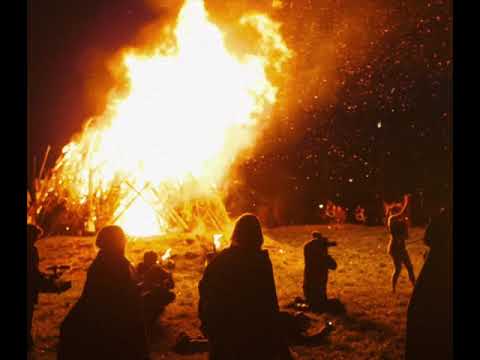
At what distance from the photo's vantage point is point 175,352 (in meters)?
7.12

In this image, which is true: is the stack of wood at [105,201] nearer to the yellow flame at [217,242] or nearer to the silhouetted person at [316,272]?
the yellow flame at [217,242]

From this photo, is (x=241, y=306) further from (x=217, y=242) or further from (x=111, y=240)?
(x=217, y=242)

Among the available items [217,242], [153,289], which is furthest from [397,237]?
[153,289]

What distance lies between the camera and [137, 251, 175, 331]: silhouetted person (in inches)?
319

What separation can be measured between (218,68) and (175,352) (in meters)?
9.71

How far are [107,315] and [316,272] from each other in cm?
516

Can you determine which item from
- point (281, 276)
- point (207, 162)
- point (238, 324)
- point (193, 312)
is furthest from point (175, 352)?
point (207, 162)

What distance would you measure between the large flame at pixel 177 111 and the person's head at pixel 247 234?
10.9 metres

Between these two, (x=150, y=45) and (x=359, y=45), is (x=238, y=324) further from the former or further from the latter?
(x=150, y=45)

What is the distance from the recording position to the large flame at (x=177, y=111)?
588 inches

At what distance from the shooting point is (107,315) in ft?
15.0

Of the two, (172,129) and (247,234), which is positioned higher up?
(172,129)

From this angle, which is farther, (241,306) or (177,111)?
(177,111)

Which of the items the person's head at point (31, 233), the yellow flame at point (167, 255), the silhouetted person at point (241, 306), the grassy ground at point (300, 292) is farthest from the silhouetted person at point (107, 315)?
the yellow flame at point (167, 255)
